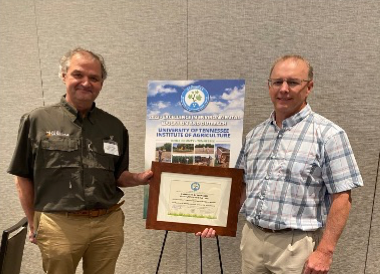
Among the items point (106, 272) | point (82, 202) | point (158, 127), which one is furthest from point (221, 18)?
point (106, 272)

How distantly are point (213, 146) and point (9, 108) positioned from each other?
5.74 ft

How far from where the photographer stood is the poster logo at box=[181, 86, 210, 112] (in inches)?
71.1

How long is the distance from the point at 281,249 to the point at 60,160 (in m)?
1.15

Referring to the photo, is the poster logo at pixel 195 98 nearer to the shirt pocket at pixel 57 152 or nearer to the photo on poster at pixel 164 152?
the photo on poster at pixel 164 152

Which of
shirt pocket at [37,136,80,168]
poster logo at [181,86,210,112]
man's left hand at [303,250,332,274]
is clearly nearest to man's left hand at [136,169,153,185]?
shirt pocket at [37,136,80,168]

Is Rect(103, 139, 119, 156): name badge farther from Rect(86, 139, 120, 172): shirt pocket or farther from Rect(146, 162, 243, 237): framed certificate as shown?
Rect(146, 162, 243, 237): framed certificate

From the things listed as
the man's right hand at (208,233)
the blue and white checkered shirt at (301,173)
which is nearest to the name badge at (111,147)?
the man's right hand at (208,233)

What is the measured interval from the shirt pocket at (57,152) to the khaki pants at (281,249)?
980 millimetres

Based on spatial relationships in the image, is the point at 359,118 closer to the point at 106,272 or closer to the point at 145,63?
the point at 145,63

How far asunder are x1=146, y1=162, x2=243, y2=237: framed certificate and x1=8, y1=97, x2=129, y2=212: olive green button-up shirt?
0.93 feet

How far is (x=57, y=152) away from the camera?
1534 millimetres

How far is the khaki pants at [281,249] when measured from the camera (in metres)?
1.38

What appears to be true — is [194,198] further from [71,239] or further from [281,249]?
[71,239]

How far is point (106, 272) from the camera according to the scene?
169 centimetres
